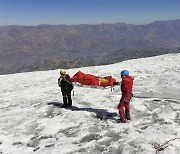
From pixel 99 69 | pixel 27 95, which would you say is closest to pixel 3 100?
pixel 27 95

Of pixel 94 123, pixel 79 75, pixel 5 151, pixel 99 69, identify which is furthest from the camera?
pixel 99 69

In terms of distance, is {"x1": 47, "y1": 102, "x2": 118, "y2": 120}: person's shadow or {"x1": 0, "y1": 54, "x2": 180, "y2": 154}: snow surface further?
{"x1": 47, "y1": 102, "x2": 118, "y2": 120}: person's shadow

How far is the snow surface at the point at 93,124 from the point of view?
8734mm

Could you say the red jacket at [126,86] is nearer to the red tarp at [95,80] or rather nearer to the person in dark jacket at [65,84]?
the red tarp at [95,80]

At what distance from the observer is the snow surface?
8734 mm

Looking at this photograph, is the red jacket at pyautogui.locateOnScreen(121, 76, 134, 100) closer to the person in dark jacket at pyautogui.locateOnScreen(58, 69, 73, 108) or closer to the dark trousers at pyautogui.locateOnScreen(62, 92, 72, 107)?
the person in dark jacket at pyautogui.locateOnScreen(58, 69, 73, 108)

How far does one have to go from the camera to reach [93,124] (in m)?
10.9

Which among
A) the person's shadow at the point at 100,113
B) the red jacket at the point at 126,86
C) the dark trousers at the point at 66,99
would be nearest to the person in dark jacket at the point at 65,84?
the dark trousers at the point at 66,99

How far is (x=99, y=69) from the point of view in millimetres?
28766

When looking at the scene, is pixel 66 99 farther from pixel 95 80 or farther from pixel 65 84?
pixel 95 80

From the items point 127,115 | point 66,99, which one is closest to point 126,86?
point 127,115

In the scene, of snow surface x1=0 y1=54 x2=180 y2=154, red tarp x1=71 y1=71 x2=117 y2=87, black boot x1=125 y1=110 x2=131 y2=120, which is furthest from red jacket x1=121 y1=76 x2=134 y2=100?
red tarp x1=71 y1=71 x2=117 y2=87

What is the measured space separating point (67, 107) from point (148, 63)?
57.8 ft

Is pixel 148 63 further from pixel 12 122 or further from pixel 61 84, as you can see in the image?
Result: pixel 12 122
